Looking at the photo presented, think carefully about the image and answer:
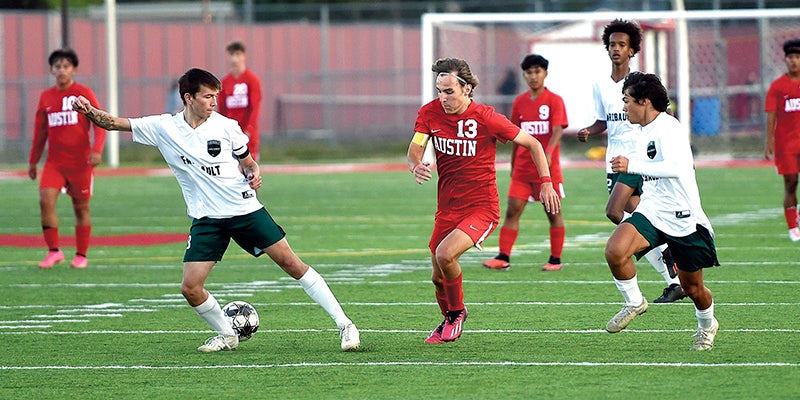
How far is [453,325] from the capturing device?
8727 mm

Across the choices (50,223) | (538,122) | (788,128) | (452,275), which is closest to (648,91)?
(452,275)

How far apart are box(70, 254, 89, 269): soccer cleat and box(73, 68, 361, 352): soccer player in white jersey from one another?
5523mm

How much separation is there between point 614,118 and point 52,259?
6263mm

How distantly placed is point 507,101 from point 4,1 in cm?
1627

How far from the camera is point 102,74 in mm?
37594

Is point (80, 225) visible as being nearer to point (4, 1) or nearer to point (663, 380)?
point (663, 380)

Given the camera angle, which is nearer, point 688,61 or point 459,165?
point 459,165

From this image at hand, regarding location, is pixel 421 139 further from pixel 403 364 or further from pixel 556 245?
pixel 556 245

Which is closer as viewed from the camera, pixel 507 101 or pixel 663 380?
pixel 663 380

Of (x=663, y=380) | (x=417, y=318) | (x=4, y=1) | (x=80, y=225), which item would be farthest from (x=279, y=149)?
(x=663, y=380)

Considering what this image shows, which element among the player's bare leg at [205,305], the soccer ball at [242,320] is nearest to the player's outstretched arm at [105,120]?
the player's bare leg at [205,305]

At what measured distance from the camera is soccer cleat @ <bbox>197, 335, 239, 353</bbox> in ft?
28.6

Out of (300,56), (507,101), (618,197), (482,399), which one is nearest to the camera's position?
(482,399)

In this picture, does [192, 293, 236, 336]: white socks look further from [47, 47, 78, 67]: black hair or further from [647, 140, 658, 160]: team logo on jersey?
[47, 47, 78, 67]: black hair
